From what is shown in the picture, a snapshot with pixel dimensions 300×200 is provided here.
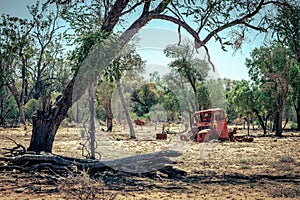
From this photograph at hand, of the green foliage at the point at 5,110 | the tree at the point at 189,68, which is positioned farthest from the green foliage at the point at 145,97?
the green foliage at the point at 5,110

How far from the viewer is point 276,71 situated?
2862 centimetres

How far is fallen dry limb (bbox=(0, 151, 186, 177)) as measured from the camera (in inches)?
385

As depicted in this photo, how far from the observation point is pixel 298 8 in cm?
1301

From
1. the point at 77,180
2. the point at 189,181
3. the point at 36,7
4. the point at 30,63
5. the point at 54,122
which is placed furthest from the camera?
the point at 30,63

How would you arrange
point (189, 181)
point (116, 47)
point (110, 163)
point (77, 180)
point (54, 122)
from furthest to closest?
1. point (54, 122)
2. point (116, 47)
3. point (110, 163)
4. point (189, 181)
5. point (77, 180)

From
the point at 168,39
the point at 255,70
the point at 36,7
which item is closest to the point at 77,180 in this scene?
the point at 168,39

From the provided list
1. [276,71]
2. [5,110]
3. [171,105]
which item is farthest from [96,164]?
[5,110]

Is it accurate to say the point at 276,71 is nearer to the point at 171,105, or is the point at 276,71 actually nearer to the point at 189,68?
the point at 189,68

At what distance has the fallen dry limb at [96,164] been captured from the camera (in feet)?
32.1

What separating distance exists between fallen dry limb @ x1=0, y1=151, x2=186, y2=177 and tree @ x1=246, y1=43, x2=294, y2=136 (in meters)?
20.0

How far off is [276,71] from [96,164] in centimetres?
2220

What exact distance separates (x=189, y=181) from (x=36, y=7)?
36262 mm

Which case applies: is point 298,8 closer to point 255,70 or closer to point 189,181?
point 189,181

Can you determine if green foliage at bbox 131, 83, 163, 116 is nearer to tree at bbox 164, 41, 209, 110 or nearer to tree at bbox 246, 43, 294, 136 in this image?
tree at bbox 164, 41, 209, 110
